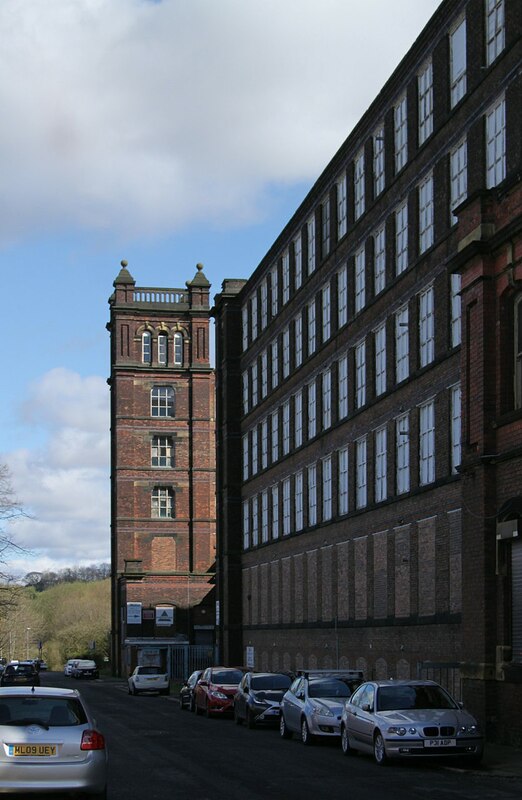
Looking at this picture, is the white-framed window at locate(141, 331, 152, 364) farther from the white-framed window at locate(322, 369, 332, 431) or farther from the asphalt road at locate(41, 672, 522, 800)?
the asphalt road at locate(41, 672, 522, 800)

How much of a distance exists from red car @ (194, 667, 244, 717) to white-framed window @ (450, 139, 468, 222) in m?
15.7

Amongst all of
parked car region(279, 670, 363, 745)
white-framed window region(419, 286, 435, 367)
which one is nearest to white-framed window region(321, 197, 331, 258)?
white-framed window region(419, 286, 435, 367)

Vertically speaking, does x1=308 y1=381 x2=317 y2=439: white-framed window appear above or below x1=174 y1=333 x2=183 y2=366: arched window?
below

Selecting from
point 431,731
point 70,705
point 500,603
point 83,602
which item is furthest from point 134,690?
point 83,602

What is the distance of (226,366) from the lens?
7512cm

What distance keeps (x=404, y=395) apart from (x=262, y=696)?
11.6m

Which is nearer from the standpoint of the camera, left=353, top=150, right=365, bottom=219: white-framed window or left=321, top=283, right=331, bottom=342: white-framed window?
left=353, top=150, right=365, bottom=219: white-framed window

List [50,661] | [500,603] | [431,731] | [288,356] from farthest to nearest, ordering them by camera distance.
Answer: [50,661]
[288,356]
[500,603]
[431,731]

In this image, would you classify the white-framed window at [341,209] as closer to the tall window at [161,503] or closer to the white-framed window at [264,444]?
the white-framed window at [264,444]

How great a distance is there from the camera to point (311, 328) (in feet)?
192

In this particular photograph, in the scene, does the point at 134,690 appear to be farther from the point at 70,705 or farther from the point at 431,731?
the point at 70,705

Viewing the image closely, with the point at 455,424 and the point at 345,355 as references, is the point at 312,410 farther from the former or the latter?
the point at 455,424

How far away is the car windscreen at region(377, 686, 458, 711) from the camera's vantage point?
80.8ft

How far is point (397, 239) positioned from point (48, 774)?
31561 millimetres
